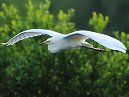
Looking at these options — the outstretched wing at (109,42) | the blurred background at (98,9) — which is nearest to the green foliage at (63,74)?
A: the outstretched wing at (109,42)

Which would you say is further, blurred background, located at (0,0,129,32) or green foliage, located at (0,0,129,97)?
blurred background, located at (0,0,129,32)

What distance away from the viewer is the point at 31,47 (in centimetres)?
1227

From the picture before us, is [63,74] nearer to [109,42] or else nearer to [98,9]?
[109,42]

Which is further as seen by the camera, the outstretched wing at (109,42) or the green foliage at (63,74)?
the green foliage at (63,74)

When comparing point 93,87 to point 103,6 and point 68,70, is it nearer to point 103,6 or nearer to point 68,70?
point 68,70

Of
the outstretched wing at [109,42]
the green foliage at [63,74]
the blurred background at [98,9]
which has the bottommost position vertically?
the green foliage at [63,74]

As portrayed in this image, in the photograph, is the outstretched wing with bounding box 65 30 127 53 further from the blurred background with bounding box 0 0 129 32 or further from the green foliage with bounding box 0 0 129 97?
the blurred background with bounding box 0 0 129 32

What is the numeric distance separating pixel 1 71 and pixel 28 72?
0.50 metres

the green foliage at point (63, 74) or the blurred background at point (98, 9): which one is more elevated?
the blurred background at point (98, 9)

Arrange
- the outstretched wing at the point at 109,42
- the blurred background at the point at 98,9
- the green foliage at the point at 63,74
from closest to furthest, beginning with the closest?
the outstretched wing at the point at 109,42 → the green foliage at the point at 63,74 → the blurred background at the point at 98,9

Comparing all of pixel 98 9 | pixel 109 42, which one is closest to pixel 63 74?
pixel 109 42

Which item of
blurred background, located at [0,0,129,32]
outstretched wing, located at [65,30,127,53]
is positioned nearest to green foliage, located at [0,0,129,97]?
outstretched wing, located at [65,30,127,53]

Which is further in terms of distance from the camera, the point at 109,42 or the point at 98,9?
the point at 98,9

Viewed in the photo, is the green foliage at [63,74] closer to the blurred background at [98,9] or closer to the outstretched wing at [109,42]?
the outstretched wing at [109,42]
